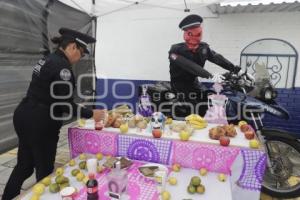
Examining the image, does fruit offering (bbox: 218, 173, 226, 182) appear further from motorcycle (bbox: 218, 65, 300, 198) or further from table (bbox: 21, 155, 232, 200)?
motorcycle (bbox: 218, 65, 300, 198)

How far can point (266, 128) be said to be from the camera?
7.95ft

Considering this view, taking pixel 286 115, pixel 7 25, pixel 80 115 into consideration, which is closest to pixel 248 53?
pixel 286 115

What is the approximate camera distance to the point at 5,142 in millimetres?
2750

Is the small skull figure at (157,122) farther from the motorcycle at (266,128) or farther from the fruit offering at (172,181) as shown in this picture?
the motorcycle at (266,128)

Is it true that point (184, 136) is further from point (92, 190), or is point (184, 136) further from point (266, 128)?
point (266, 128)

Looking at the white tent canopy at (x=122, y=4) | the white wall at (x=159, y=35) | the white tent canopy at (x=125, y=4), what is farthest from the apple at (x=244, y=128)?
the white wall at (x=159, y=35)

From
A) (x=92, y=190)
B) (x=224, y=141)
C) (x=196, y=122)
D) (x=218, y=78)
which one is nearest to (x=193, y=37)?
(x=218, y=78)

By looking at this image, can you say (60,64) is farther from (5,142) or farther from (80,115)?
(5,142)

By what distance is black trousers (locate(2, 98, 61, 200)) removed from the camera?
6.75 ft

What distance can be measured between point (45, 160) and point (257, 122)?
6.44ft

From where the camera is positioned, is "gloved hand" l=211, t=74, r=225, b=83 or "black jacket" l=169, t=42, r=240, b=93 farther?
"black jacket" l=169, t=42, r=240, b=93

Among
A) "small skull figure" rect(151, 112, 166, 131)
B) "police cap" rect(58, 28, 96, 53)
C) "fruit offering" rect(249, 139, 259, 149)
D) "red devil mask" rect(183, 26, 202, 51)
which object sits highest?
"red devil mask" rect(183, 26, 202, 51)

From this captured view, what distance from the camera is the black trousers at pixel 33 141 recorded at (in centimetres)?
206

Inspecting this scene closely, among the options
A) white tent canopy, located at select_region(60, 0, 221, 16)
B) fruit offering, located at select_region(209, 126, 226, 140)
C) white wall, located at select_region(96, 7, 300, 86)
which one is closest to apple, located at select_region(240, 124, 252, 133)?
fruit offering, located at select_region(209, 126, 226, 140)
